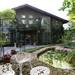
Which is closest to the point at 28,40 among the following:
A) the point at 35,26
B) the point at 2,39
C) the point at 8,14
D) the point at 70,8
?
the point at 35,26

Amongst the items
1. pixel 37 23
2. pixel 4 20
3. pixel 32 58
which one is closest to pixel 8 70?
pixel 32 58

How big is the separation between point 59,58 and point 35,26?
81 cm

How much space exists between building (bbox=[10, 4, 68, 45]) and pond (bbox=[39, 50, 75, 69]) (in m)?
0.26

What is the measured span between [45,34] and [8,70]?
1322 millimetres

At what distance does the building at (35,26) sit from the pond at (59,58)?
10.0 inches

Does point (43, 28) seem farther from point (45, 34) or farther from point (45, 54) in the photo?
point (45, 54)

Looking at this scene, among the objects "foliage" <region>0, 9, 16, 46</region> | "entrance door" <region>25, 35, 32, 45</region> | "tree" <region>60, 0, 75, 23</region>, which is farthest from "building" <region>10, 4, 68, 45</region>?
"tree" <region>60, 0, 75, 23</region>

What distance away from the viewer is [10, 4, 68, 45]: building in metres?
5.46

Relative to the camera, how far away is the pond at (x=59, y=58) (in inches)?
186

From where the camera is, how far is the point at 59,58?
5062 mm

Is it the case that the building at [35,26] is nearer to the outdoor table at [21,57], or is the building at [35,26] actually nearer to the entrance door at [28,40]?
the entrance door at [28,40]

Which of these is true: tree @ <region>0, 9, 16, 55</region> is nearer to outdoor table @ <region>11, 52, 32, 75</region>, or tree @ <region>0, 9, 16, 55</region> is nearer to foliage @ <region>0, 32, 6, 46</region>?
foliage @ <region>0, 32, 6, 46</region>

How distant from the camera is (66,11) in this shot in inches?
196

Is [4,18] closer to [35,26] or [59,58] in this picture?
[35,26]
